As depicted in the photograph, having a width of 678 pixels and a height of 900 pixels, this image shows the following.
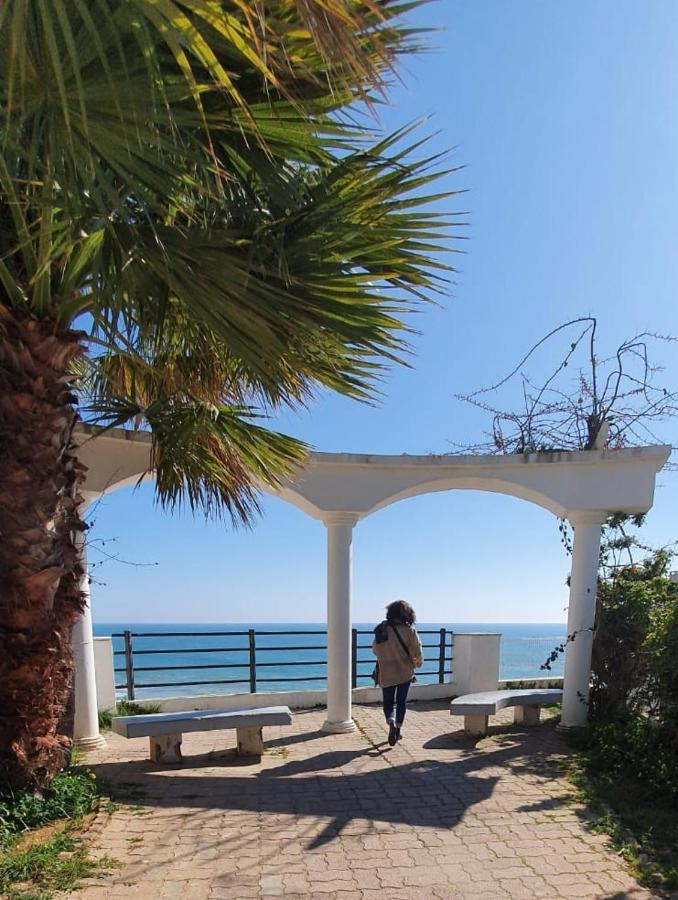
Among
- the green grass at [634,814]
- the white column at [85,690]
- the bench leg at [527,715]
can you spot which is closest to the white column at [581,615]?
the bench leg at [527,715]

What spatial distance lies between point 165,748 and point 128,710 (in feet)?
7.94

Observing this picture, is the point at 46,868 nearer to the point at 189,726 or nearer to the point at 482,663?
the point at 189,726

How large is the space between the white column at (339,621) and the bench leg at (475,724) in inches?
50.7

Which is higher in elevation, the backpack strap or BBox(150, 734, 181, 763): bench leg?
the backpack strap

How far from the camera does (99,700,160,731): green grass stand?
7.15m

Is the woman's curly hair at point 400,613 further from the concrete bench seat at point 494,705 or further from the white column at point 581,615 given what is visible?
the white column at point 581,615

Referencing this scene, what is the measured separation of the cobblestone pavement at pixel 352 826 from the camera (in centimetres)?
326

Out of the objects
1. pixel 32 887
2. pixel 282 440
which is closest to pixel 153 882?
pixel 32 887

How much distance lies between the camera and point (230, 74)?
2355 millimetres

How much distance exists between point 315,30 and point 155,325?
2.56m

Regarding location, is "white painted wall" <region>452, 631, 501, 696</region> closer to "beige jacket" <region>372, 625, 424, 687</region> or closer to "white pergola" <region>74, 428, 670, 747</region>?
"white pergola" <region>74, 428, 670, 747</region>

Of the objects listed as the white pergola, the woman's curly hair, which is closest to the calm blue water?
the white pergola

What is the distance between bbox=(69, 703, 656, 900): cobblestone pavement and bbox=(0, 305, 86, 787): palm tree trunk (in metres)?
0.78

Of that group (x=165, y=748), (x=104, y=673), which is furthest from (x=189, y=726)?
(x=104, y=673)
